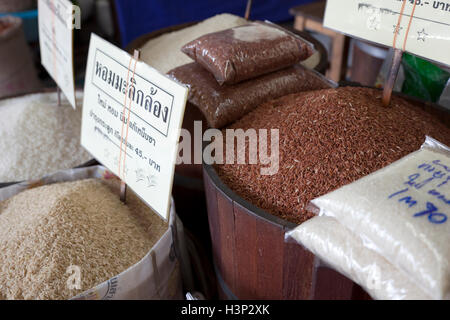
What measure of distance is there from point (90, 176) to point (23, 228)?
261mm

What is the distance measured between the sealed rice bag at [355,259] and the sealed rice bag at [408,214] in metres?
0.02

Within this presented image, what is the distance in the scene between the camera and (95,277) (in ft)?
2.43

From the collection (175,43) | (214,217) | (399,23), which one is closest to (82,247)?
(214,217)

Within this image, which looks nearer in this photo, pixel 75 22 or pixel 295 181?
pixel 295 181

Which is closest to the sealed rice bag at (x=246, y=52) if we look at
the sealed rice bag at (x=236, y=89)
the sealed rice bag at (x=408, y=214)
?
the sealed rice bag at (x=236, y=89)

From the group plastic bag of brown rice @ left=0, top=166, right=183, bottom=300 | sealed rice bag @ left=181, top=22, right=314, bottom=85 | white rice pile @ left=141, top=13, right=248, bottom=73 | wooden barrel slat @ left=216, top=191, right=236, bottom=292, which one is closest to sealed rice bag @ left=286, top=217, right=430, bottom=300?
wooden barrel slat @ left=216, top=191, right=236, bottom=292

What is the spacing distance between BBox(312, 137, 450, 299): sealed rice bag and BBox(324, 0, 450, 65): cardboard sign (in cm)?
26

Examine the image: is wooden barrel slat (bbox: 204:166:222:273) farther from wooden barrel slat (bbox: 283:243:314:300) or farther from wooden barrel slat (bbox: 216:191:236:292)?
wooden barrel slat (bbox: 283:243:314:300)

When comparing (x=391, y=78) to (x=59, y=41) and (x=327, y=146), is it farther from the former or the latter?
(x=59, y=41)

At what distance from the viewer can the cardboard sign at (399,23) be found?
0.72m

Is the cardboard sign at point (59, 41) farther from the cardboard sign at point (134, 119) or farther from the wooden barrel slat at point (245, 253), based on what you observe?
the wooden barrel slat at point (245, 253)

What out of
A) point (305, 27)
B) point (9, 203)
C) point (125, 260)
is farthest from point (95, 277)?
point (305, 27)

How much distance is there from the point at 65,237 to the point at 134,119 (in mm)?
270
